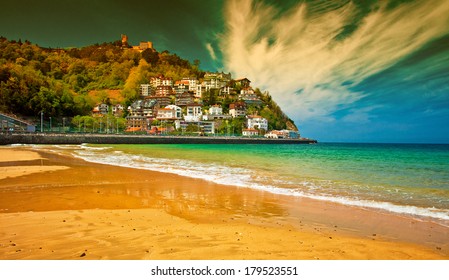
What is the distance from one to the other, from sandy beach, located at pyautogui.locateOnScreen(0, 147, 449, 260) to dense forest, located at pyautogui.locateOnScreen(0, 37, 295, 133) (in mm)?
33134

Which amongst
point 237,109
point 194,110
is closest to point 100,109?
point 194,110

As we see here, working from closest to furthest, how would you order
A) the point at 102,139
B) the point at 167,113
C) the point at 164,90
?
the point at 102,139 < the point at 167,113 < the point at 164,90

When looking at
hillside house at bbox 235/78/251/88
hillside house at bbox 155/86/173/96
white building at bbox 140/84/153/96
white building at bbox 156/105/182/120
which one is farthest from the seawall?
white building at bbox 140/84/153/96

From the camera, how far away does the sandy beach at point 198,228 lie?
1.87 metres

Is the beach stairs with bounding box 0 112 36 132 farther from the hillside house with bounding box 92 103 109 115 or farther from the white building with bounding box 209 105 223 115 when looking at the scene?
the white building with bounding box 209 105 223 115

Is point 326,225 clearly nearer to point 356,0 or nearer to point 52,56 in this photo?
point 356,0

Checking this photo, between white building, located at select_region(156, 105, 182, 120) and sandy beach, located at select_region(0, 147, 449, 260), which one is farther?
white building, located at select_region(156, 105, 182, 120)

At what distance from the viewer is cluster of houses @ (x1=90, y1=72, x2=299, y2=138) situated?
4978 centimetres

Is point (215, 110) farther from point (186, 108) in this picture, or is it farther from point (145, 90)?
point (145, 90)

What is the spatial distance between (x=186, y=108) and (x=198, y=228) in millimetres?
54406

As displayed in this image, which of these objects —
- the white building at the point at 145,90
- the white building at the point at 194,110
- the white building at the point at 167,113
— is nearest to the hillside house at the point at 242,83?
the white building at the point at 194,110

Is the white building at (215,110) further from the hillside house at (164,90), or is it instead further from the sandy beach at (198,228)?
the sandy beach at (198,228)

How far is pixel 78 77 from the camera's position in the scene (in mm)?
62781

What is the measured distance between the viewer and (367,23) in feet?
16.1
